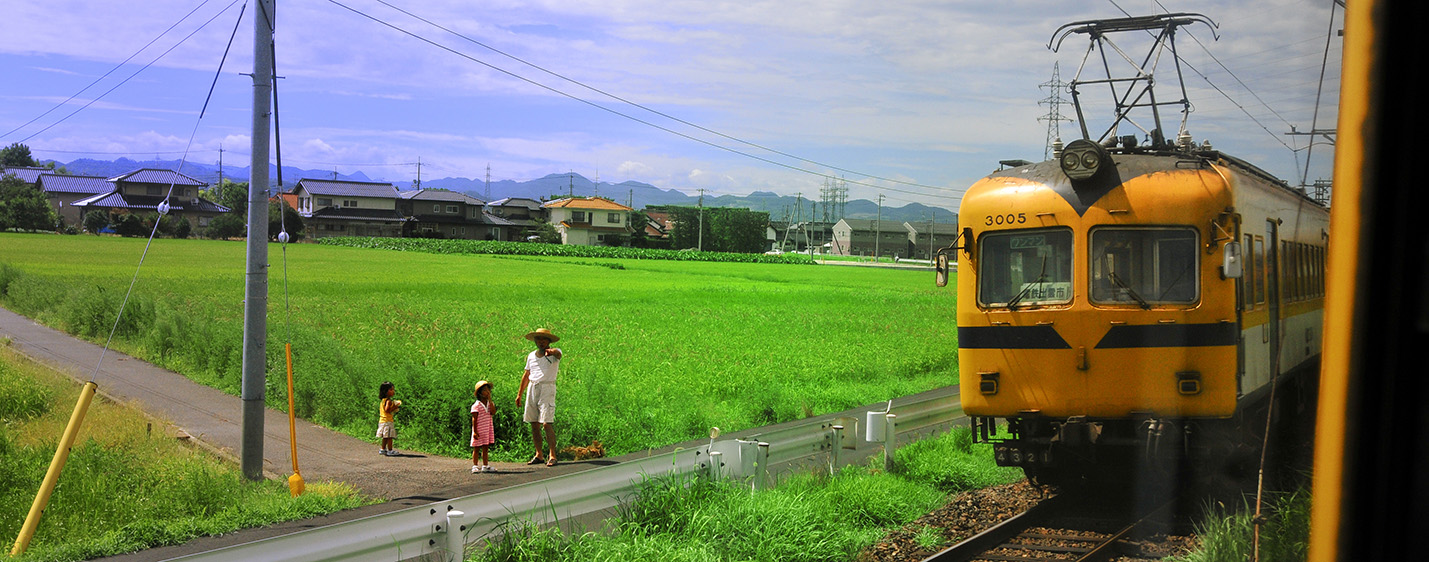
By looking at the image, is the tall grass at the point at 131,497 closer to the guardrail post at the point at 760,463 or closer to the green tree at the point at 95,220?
the guardrail post at the point at 760,463

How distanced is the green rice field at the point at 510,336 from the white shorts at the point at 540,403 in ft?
3.27

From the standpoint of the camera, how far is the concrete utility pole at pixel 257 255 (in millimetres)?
9734

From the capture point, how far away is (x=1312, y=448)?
191 centimetres

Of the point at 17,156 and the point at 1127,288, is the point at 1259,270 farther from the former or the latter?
the point at 17,156

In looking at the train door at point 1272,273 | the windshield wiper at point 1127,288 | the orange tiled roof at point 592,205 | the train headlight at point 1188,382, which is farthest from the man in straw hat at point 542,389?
the orange tiled roof at point 592,205

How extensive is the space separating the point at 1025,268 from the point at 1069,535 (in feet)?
7.60

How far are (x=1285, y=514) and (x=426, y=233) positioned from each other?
249 feet

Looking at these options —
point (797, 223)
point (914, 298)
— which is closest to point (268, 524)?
point (914, 298)

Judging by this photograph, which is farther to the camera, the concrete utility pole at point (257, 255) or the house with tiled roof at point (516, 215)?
the house with tiled roof at point (516, 215)

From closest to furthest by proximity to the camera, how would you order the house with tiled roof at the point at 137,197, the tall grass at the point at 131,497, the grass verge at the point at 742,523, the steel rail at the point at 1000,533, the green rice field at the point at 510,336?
the grass verge at the point at 742,523 → the steel rail at the point at 1000,533 → the tall grass at the point at 131,497 → the green rice field at the point at 510,336 → the house with tiled roof at the point at 137,197

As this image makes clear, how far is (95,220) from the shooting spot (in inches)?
2255

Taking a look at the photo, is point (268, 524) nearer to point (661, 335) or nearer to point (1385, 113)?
point (1385, 113)

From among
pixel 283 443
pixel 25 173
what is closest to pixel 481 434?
pixel 283 443

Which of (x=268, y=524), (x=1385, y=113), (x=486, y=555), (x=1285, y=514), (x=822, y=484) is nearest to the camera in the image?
(x=1385, y=113)
